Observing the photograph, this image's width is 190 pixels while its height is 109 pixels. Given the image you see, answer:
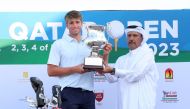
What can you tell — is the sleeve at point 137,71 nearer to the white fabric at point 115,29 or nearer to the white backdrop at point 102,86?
the white fabric at point 115,29

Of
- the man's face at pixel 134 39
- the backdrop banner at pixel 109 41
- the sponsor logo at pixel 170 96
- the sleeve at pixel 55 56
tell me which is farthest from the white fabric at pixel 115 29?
the sponsor logo at pixel 170 96

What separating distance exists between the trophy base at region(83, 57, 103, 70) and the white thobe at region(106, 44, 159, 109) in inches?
10.3

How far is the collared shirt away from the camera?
12.4ft

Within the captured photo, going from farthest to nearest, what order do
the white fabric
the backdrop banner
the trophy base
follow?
the backdrop banner < the white fabric < the trophy base

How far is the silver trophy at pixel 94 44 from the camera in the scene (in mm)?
3717

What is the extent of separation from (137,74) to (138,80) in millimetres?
77

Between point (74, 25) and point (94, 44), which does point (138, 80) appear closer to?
point (94, 44)

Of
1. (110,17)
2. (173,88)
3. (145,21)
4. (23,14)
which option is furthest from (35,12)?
(173,88)

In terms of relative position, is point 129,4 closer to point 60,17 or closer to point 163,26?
point 163,26

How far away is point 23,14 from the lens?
473 cm

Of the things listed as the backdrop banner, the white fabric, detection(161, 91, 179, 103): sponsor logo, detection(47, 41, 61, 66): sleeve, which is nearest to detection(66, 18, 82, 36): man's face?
detection(47, 41, 61, 66): sleeve

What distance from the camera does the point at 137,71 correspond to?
3.94 m

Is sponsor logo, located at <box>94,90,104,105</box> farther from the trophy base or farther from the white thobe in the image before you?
the trophy base

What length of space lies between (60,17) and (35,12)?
262mm
